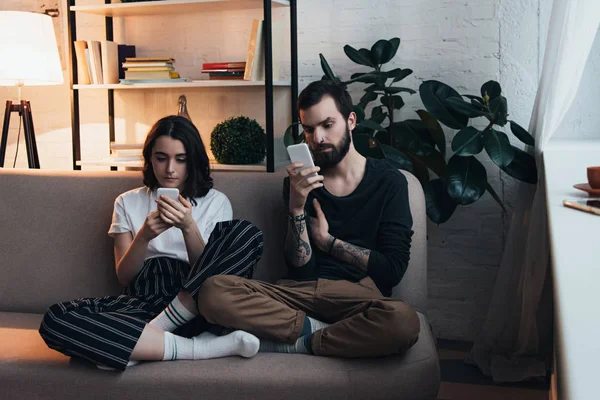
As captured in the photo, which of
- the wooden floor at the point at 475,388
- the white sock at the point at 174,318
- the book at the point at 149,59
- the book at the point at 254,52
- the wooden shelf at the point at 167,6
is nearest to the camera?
the white sock at the point at 174,318

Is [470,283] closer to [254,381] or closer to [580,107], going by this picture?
[580,107]

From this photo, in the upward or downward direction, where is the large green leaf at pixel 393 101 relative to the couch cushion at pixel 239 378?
upward

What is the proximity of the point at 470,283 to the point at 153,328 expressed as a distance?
5.95 ft

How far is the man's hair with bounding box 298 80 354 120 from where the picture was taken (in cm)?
232

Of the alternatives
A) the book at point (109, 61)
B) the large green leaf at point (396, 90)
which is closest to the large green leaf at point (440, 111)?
the large green leaf at point (396, 90)

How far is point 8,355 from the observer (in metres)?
2.03

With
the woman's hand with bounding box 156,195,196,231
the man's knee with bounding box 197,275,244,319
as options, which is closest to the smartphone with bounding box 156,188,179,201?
the woman's hand with bounding box 156,195,196,231

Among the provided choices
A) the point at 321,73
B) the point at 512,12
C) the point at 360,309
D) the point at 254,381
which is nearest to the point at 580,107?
the point at 512,12

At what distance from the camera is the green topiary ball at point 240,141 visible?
3.41 m

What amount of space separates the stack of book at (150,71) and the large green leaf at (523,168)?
5.37 ft

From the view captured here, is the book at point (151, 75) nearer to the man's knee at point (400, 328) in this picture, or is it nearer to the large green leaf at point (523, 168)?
the large green leaf at point (523, 168)

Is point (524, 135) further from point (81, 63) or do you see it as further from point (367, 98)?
point (81, 63)

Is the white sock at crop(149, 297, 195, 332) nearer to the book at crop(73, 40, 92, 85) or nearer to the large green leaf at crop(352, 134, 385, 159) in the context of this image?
the large green leaf at crop(352, 134, 385, 159)

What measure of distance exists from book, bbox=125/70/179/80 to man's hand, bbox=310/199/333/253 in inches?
60.1
